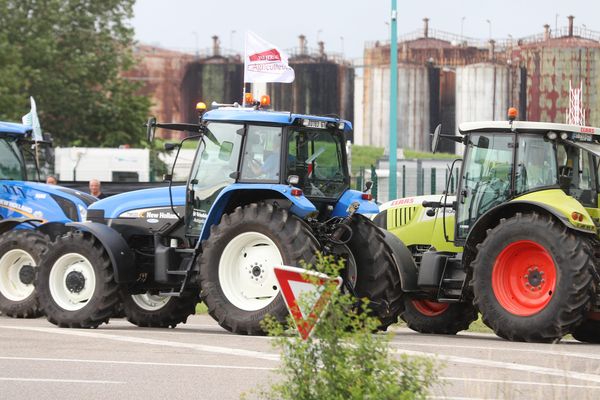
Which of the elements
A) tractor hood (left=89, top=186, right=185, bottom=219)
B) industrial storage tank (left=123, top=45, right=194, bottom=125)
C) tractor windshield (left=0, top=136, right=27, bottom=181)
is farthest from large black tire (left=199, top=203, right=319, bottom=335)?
industrial storage tank (left=123, top=45, right=194, bottom=125)

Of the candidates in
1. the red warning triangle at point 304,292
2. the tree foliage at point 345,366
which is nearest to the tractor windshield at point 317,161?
the red warning triangle at point 304,292

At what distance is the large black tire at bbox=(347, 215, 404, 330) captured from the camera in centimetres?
1659

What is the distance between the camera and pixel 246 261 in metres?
16.4

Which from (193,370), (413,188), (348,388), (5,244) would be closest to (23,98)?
(413,188)

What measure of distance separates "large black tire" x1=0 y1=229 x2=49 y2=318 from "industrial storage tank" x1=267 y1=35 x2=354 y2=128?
76.8m

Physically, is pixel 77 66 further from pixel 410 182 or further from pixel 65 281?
pixel 65 281

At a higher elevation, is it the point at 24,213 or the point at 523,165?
the point at 523,165

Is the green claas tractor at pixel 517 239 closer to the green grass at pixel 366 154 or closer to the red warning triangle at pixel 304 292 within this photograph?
the red warning triangle at pixel 304 292

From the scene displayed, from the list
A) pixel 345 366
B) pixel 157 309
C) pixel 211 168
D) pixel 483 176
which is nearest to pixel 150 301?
pixel 157 309

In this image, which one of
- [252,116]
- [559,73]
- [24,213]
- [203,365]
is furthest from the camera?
[559,73]

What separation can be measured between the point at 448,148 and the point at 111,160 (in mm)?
48087

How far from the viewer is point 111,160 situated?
4881 centimetres

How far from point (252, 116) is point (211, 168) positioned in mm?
A: 845

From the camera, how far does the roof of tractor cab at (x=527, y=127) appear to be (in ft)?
54.1
